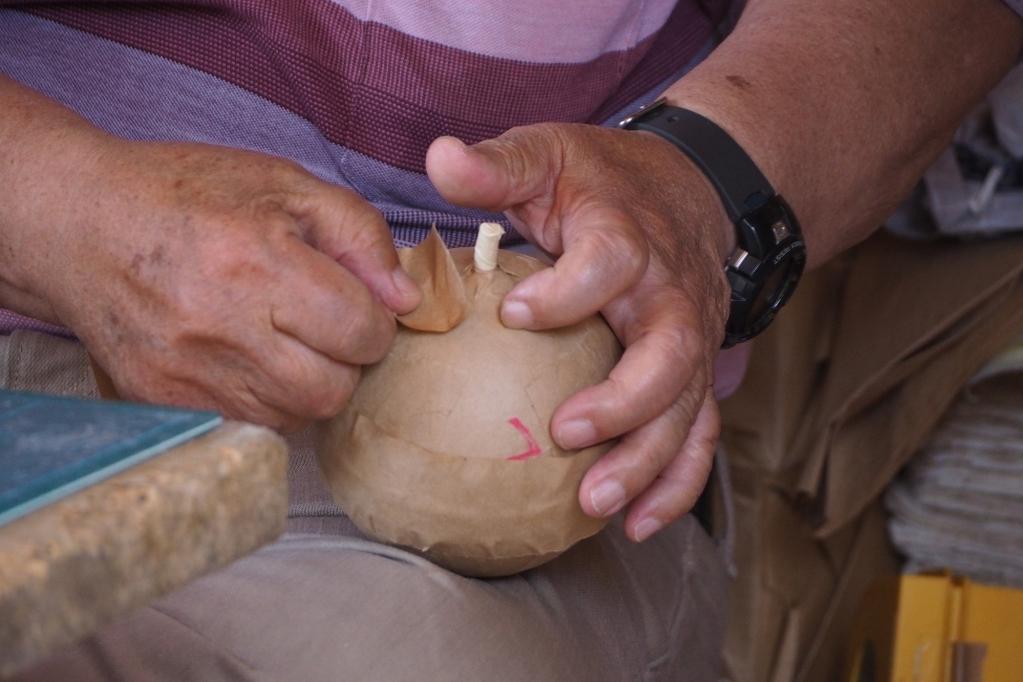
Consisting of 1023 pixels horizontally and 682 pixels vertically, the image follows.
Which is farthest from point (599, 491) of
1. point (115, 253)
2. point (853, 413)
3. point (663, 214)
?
point (853, 413)

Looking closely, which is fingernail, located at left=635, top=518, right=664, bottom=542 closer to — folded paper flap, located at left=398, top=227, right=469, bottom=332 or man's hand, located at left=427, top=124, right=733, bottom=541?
man's hand, located at left=427, top=124, right=733, bottom=541

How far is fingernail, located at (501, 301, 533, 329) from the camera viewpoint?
853 mm

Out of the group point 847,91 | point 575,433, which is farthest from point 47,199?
point 847,91

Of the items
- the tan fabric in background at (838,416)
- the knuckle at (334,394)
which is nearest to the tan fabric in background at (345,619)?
the knuckle at (334,394)

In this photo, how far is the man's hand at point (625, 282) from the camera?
2.81 ft

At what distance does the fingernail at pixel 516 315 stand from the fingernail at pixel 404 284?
0.22 feet

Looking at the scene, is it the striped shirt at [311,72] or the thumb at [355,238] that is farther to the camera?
the striped shirt at [311,72]

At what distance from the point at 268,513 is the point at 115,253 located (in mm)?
365

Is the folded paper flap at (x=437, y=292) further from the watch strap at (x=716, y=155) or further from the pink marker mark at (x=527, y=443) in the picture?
the watch strap at (x=716, y=155)

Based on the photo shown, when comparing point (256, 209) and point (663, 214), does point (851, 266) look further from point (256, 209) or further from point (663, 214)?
point (256, 209)

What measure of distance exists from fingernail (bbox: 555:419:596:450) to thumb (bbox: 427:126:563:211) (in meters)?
0.18

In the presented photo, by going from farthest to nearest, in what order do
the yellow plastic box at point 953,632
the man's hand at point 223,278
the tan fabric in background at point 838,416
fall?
the tan fabric in background at point 838,416
the yellow plastic box at point 953,632
the man's hand at point 223,278

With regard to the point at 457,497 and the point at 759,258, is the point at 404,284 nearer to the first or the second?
the point at 457,497

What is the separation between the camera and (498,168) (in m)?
0.88
